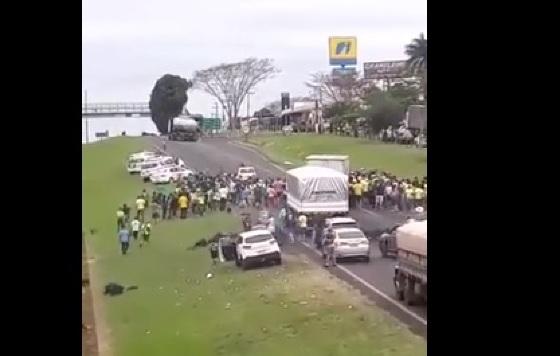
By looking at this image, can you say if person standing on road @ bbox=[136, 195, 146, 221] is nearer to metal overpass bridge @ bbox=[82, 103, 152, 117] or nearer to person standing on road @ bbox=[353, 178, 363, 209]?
metal overpass bridge @ bbox=[82, 103, 152, 117]

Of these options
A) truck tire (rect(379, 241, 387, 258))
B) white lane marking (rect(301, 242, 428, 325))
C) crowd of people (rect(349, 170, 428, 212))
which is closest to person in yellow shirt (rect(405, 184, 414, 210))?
crowd of people (rect(349, 170, 428, 212))

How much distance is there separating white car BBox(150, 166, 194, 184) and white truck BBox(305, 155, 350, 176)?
0.34 m

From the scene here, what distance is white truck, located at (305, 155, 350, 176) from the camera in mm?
1940

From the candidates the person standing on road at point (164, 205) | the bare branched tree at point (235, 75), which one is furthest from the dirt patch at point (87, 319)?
the bare branched tree at point (235, 75)

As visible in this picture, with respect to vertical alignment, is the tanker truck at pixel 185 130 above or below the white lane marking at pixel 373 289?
above

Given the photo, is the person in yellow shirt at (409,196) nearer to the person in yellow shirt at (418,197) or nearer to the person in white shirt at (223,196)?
the person in yellow shirt at (418,197)

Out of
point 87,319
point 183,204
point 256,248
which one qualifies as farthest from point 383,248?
point 87,319

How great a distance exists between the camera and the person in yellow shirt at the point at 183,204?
1976mm

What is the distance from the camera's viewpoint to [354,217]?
1.95 m

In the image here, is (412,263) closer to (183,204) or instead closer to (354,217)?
(354,217)

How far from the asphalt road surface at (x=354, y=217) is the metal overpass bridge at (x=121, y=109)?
0.31ft
